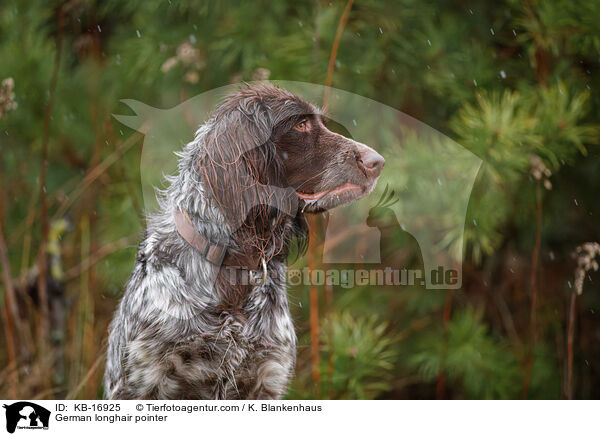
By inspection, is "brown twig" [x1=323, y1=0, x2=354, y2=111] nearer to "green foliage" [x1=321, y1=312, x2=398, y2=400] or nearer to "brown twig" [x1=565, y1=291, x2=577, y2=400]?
"green foliage" [x1=321, y1=312, x2=398, y2=400]

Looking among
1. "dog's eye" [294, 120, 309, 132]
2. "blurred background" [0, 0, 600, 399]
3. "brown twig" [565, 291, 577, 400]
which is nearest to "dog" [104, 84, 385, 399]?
"dog's eye" [294, 120, 309, 132]

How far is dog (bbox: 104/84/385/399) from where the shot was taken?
4.26 feet

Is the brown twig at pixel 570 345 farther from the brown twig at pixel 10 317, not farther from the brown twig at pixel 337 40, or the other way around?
the brown twig at pixel 10 317

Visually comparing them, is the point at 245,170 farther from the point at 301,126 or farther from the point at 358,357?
the point at 358,357

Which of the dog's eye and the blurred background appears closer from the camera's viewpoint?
the dog's eye

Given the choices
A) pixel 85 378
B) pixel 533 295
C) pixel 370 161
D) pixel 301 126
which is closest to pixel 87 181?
pixel 85 378

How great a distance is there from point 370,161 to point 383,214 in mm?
205

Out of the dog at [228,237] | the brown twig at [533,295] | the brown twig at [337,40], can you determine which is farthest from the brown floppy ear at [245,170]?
the brown twig at [533,295]
